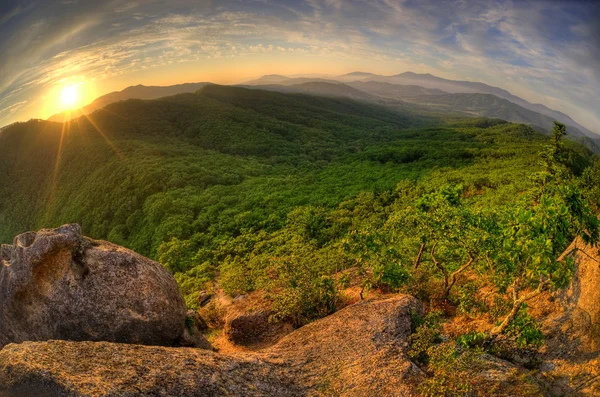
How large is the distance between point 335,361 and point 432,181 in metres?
44.3

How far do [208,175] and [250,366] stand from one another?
5883 centimetres

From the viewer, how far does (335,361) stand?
1052cm

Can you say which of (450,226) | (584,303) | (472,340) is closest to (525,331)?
(472,340)

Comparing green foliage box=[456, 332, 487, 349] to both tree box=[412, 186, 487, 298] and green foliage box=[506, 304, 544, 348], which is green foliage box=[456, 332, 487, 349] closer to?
green foliage box=[506, 304, 544, 348]

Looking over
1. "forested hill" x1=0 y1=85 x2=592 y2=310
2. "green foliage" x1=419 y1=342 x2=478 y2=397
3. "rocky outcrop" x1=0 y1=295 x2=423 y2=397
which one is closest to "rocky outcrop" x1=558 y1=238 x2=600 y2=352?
"green foliage" x1=419 y1=342 x2=478 y2=397

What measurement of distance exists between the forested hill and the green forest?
40 centimetres

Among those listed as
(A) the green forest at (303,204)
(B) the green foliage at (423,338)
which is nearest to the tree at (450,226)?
(A) the green forest at (303,204)

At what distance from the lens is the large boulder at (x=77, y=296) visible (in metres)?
11.6

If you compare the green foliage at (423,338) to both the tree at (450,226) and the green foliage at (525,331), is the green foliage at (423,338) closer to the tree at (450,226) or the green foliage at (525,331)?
the green foliage at (525,331)

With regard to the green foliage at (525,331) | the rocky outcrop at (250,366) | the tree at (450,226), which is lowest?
the rocky outcrop at (250,366)

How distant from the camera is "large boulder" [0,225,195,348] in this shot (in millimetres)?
11641

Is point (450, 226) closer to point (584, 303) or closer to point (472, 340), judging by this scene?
point (472, 340)

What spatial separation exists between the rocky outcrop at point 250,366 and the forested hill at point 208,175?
795 inches

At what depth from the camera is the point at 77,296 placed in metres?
11.8
